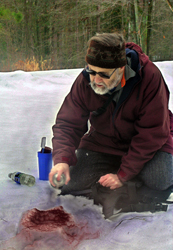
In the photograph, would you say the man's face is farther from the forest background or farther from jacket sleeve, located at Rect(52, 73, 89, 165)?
the forest background

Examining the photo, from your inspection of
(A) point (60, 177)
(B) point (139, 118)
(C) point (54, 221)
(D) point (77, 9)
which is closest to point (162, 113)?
(B) point (139, 118)

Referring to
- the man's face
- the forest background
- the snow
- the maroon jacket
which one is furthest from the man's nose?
the forest background

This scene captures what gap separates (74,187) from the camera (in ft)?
5.38

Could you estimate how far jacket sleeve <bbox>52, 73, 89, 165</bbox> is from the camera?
4.96 feet

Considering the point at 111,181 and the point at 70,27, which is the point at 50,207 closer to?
the point at 111,181

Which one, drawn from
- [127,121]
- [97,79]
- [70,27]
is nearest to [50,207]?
[127,121]

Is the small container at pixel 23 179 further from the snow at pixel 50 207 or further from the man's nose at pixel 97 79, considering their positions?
the man's nose at pixel 97 79

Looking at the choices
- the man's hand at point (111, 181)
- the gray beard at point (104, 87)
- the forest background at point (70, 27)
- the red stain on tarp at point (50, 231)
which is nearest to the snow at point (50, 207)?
the red stain on tarp at point (50, 231)

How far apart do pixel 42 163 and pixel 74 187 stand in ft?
1.05

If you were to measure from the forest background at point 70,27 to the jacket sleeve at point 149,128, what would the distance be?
9.04m

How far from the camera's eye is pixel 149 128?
1.37 m

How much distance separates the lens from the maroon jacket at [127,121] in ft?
4.44

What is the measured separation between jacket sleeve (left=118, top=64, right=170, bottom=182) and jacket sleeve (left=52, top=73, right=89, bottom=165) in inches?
13.5

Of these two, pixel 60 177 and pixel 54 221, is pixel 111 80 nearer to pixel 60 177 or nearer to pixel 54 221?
pixel 60 177
